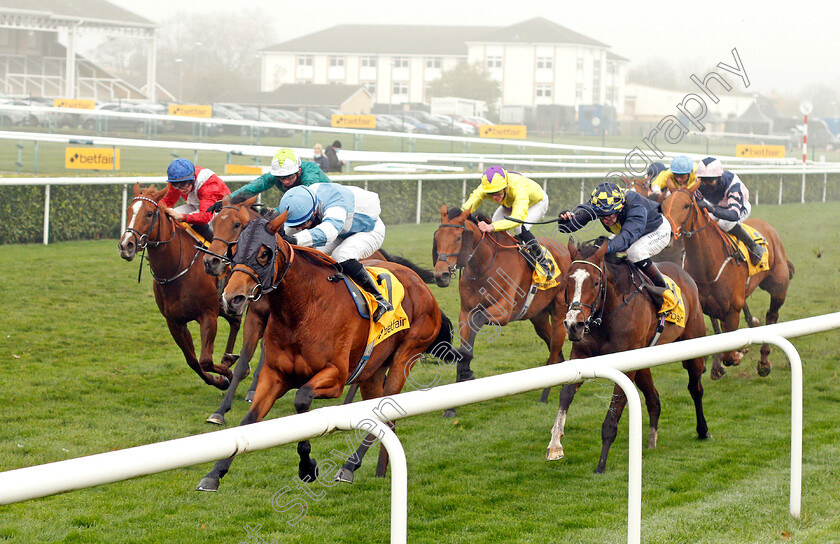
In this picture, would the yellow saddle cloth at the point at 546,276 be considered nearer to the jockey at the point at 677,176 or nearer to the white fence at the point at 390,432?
the jockey at the point at 677,176

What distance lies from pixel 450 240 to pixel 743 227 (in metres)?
2.57

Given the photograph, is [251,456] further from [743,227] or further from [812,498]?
[743,227]

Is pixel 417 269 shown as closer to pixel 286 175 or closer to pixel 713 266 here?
pixel 286 175

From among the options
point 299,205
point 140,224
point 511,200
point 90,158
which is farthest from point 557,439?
point 90,158

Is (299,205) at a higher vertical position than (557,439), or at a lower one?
higher

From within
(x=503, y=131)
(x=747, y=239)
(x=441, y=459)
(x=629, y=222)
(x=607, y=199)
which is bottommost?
(x=441, y=459)

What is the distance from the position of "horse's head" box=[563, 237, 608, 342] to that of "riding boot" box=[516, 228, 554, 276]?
1.53 m

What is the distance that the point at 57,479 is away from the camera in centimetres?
159

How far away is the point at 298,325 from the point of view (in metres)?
3.55

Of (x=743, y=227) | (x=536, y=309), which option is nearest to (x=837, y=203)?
(x=743, y=227)

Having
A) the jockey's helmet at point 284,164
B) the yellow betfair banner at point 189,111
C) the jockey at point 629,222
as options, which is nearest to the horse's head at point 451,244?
the jockey at point 629,222

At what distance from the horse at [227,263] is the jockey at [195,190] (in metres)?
0.52

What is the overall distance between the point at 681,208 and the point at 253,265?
363 centimetres

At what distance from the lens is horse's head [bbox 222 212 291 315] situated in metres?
3.12
